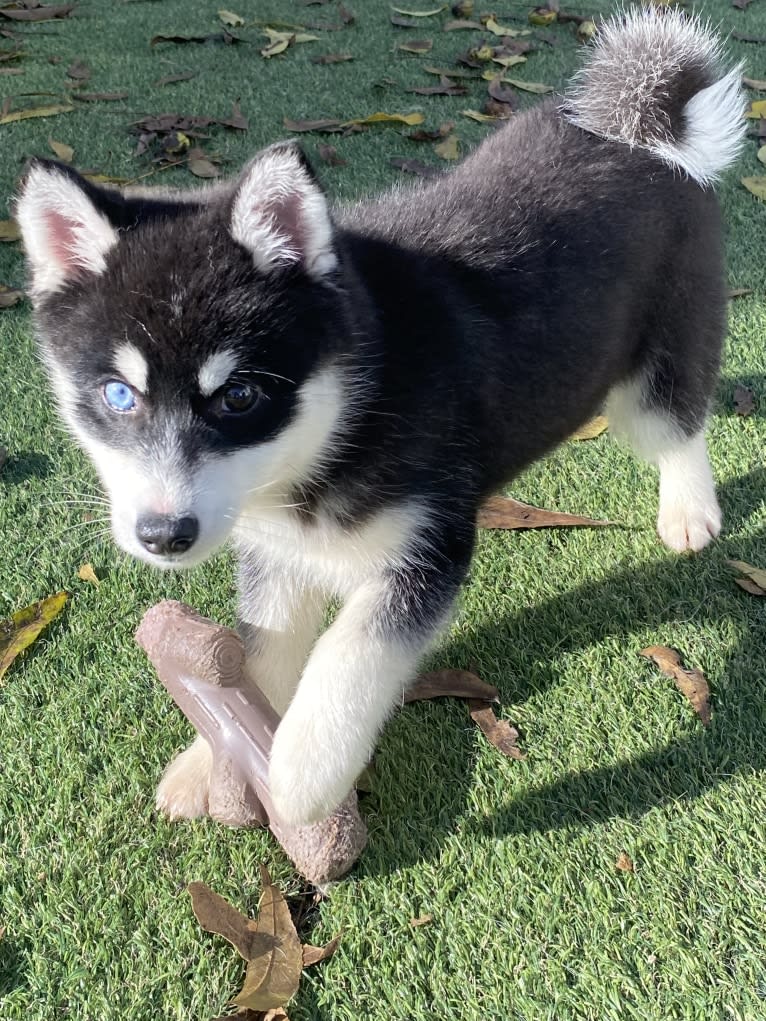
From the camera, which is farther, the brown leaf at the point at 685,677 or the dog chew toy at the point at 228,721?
the brown leaf at the point at 685,677

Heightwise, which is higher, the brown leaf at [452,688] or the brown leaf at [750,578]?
the brown leaf at [750,578]

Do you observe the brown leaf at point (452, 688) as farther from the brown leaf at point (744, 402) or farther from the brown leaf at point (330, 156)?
the brown leaf at point (330, 156)

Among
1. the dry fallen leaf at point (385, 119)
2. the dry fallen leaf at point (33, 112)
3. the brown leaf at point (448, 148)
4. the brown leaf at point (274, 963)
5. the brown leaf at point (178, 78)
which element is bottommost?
the brown leaf at point (274, 963)

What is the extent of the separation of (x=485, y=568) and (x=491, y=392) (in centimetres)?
68

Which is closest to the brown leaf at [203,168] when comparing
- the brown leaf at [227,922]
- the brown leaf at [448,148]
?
the brown leaf at [448,148]

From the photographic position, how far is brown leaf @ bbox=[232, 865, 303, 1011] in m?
1.56

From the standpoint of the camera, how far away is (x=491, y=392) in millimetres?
2023

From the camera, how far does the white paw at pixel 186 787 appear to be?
6.12 feet

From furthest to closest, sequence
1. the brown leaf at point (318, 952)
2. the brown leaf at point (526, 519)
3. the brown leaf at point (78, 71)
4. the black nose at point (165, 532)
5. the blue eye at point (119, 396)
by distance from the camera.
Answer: the brown leaf at point (78, 71) < the brown leaf at point (526, 519) < the brown leaf at point (318, 952) < the blue eye at point (119, 396) < the black nose at point (165, 532)

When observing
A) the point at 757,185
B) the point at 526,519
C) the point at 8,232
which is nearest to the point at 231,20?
the point at 8,232

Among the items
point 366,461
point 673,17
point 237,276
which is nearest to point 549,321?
point 366,461

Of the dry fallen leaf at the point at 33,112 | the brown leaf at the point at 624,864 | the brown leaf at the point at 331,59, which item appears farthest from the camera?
the brown leaf at the point at 331,59

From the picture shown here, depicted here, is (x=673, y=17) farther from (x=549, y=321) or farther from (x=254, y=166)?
(x=254, y=166)

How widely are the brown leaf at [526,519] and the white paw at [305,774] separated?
1132mm
